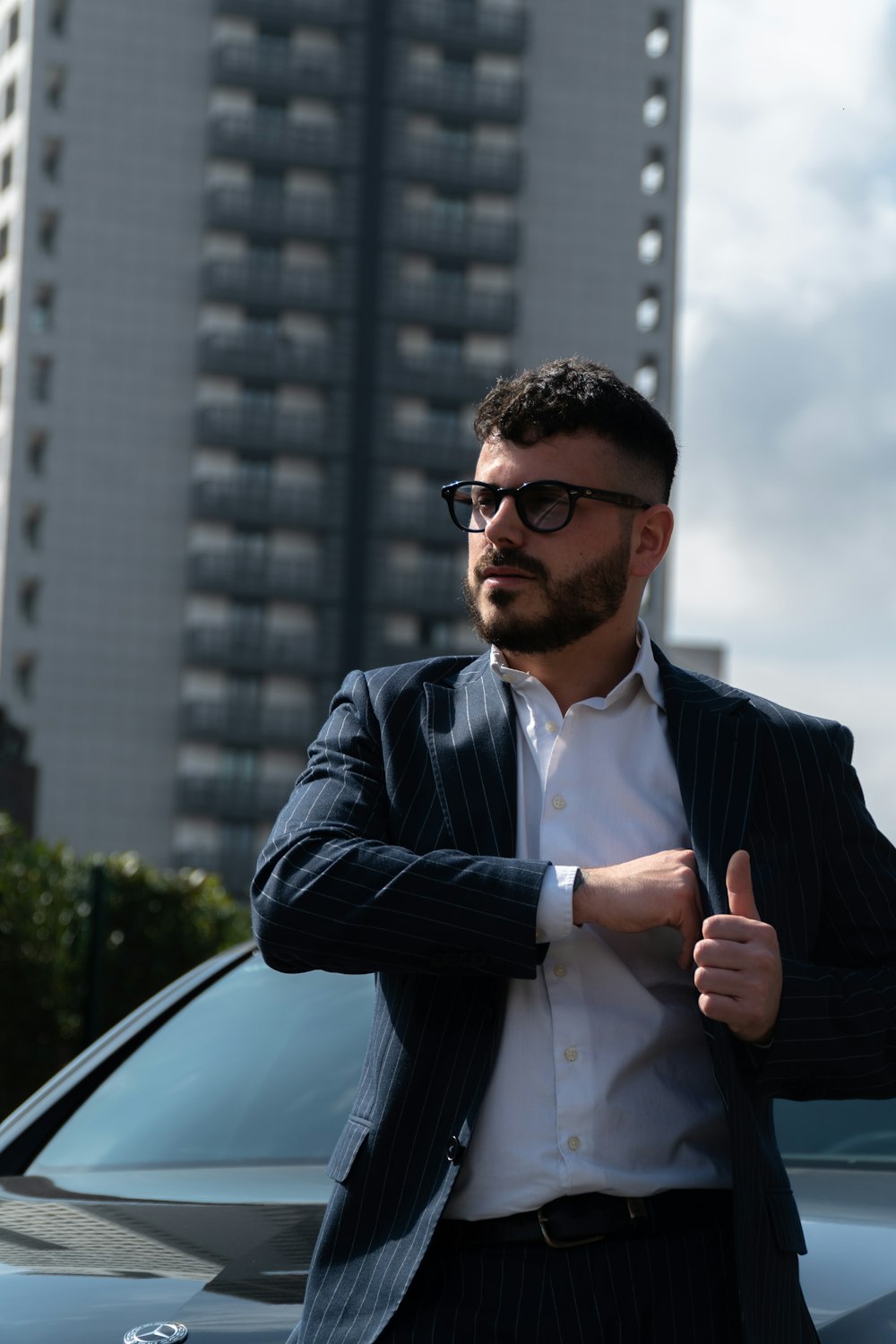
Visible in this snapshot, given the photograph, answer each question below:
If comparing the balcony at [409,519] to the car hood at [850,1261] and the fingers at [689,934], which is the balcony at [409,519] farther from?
the fingers at [689,934]

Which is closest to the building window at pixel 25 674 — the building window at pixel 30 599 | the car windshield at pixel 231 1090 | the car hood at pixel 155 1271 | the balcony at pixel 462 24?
the building window at pixel 30 599

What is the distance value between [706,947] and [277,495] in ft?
235

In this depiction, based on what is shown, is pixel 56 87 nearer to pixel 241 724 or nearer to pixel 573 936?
pixel 241 724

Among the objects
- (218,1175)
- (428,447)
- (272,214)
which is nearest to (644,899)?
(218,1175)

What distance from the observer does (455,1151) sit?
2125 mm

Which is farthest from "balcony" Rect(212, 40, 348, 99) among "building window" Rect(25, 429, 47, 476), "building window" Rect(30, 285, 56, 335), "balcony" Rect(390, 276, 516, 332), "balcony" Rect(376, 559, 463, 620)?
"balcony" Rect(376, 559, 463, 620)

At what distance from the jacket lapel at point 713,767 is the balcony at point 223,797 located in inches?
2693

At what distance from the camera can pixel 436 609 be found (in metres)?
73.7

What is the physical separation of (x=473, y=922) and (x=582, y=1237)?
36 centimetres

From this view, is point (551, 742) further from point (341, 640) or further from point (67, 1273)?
point (341, 640)

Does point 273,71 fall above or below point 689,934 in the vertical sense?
above

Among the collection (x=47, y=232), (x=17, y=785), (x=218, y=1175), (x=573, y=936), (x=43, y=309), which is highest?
(x=47, y=232)

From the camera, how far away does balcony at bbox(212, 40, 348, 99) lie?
74.6 meters

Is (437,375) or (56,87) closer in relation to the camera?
(56,87)
